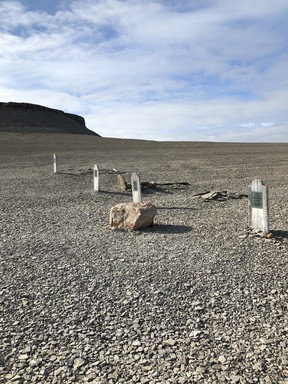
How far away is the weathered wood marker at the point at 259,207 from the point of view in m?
6.94

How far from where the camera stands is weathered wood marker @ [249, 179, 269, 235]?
22.8 ft

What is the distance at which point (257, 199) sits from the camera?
7211 millimetres

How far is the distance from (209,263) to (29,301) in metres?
2.59

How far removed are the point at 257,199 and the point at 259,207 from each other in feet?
0.55

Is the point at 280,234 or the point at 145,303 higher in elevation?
the point at 280,234

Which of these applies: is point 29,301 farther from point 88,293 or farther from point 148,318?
point 148,318

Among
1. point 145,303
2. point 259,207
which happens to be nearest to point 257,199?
point 259,207

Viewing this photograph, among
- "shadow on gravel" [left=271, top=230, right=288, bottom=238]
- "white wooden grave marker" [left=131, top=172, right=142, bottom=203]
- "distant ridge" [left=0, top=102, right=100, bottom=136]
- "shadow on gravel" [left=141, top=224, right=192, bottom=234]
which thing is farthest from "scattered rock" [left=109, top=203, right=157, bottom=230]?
"distant ridge" [left=0, top=102, right=100, bottom=136]

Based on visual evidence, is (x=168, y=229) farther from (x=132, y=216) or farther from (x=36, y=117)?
(x=36, y=117)

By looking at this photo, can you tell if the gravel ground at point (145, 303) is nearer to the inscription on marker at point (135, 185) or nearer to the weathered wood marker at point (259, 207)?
the weathered wood marker at point (259, 207)

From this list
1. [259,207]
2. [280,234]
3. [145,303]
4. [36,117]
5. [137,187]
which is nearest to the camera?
[145,303]

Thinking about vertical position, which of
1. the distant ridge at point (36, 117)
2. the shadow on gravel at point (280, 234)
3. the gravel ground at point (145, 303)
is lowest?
the gravel ground at point (145, 303)

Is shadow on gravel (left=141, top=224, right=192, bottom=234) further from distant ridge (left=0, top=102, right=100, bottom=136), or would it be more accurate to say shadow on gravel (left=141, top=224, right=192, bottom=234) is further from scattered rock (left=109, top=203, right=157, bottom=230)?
distant ridge (left=0, top=102, right=100, bottom=136)

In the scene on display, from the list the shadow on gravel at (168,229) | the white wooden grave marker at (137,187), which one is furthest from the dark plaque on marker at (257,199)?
the white wooden grave marker at (137,187)
